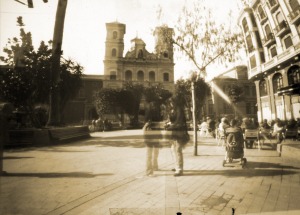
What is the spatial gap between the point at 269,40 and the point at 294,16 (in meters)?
5.95

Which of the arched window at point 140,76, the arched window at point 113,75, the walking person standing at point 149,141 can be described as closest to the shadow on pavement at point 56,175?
the walking person standing at point 149,141

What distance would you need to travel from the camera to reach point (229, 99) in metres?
40.3

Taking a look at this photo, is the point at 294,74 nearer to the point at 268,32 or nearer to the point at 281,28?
the point at 281,28

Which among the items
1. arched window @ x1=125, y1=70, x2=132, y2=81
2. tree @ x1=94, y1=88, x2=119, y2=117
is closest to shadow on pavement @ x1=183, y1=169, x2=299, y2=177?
tree @ x1=94, y1=88, x2=119, y2=117

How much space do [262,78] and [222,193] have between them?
930 inches

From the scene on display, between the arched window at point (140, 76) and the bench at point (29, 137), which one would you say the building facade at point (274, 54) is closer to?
the bench at point (29, 137)

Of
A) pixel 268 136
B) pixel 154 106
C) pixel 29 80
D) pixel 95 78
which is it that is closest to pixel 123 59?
pixel 95 78

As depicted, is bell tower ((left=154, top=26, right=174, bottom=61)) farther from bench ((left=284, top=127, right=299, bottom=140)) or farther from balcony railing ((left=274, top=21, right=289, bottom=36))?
balcony railing ((left=274, top=21, right=289, bottom=36))

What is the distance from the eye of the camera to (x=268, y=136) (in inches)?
396

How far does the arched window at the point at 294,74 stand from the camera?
1728cm

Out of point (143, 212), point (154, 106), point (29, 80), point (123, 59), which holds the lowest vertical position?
point (143, 212)

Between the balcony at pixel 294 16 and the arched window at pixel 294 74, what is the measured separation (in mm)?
4129

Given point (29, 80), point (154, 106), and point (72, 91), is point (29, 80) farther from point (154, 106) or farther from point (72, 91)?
point (154, 106)

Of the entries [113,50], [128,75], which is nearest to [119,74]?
[128,75]
